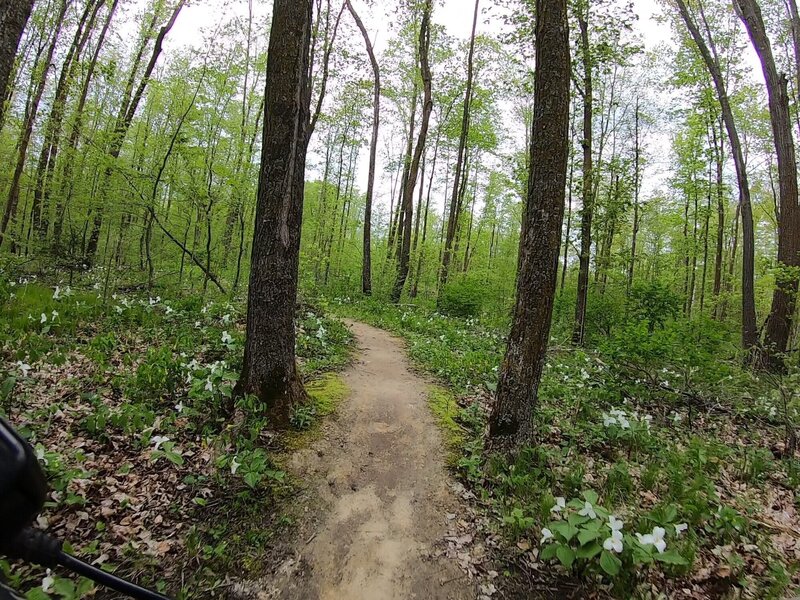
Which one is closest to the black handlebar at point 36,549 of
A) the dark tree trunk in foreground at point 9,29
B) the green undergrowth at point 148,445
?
the green undergrowth at point 148,445

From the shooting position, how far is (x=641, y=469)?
4418 mm

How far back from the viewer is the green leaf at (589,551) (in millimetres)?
2754

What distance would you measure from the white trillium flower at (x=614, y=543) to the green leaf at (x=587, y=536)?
7 cm

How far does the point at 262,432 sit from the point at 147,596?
3186 mm

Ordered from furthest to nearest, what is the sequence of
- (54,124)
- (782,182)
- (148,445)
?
(54,124) < (782,182) < (148,445)

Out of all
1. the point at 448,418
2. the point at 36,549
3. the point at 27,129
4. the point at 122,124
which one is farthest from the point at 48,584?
the point at 27,129

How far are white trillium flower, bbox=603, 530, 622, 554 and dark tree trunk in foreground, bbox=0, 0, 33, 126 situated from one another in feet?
18.7

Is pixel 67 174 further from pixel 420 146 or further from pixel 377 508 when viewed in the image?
pixel 377 508

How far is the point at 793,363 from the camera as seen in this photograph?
7758mm

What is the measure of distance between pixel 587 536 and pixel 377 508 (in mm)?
1726

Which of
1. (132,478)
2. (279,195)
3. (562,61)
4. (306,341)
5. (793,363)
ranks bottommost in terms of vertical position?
(132,478)

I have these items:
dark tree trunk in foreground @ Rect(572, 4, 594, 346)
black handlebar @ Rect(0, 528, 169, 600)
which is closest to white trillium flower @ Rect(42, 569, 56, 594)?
black handlebar @ Rect(0, 528, 169, 600)

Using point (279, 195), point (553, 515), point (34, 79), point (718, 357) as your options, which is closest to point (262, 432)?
point (279, 195)

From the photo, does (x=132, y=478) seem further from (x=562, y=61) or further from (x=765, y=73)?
(x=765, y=73)
